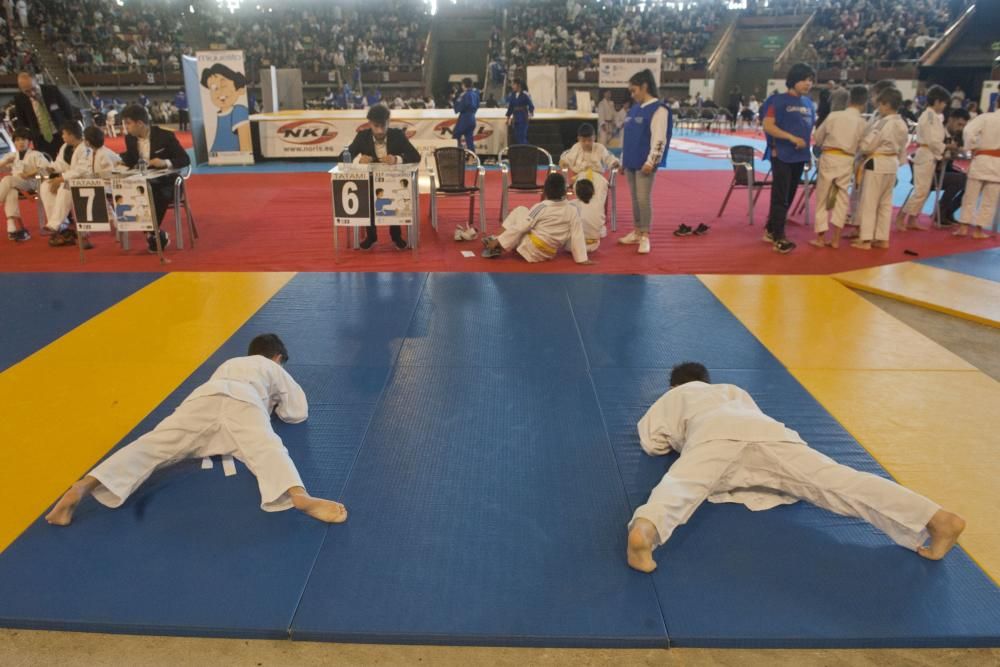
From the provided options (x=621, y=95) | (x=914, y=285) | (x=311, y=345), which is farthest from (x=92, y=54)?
(x=914, y=285)

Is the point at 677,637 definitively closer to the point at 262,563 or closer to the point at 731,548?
the point at 731,548

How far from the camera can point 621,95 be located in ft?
52.9

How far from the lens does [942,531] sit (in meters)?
2.56

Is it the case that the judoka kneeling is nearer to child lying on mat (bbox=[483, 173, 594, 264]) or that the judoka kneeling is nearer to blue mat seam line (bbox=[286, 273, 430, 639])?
blue mat seam line (bbox=[286, 273, 430, 639])

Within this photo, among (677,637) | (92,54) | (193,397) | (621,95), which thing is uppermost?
(92,54)

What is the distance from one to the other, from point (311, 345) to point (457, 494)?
2.17 m

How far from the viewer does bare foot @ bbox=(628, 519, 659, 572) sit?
255 centimetres

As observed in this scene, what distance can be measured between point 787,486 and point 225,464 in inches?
99.5

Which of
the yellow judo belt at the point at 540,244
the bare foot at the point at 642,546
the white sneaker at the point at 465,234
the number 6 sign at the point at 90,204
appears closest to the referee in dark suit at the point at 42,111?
the number 6 sign at the point at 90,204

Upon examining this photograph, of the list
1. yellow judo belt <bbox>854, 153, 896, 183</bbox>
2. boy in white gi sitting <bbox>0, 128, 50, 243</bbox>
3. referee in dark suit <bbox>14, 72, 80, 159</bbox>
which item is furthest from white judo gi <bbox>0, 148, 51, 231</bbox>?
yellow judo belt <bbox>854, 153, 896, 183</bbox>

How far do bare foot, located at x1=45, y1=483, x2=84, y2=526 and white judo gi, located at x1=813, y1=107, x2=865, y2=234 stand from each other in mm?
7361

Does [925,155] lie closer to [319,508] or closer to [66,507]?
[319,508]

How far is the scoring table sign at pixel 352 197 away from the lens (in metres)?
6.85

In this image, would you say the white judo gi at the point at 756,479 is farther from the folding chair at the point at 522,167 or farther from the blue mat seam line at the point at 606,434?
the folding chair at the point at 522,167
